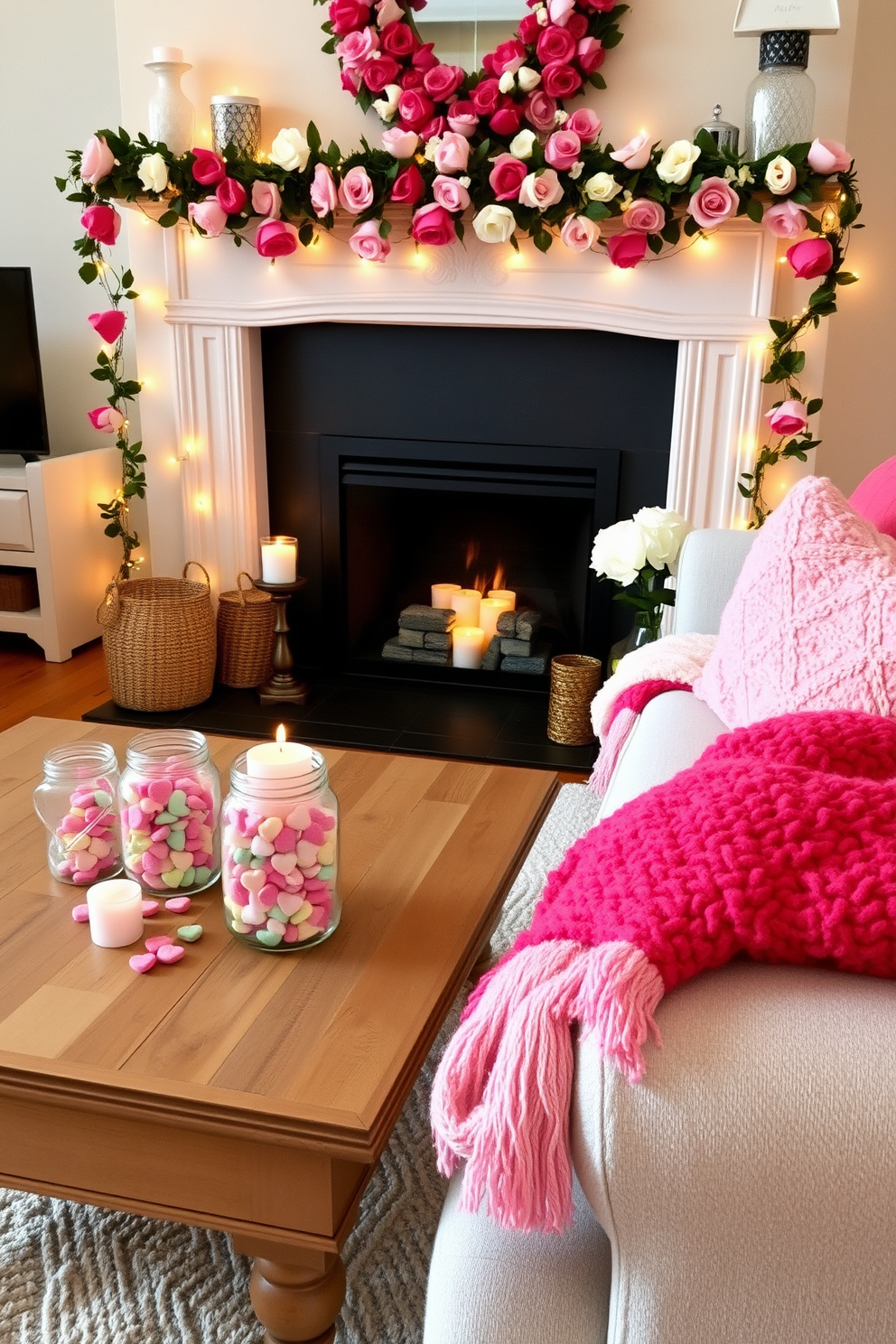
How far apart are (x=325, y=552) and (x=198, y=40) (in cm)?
129

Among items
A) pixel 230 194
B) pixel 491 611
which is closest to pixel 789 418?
pixel 491 611

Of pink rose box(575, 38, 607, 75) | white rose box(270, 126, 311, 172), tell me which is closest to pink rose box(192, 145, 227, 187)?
white rose box(270, 126, 311, 172)

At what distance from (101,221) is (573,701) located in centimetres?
161

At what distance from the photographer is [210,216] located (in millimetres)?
2760

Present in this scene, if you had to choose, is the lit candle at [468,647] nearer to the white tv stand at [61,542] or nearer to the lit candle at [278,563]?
the lit candle at [278,563]

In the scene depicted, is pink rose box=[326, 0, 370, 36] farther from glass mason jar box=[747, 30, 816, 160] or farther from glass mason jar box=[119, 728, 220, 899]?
glass mason jar box=[119, 728, 220, 899]

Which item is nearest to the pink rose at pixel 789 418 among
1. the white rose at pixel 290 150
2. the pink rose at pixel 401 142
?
the pink rose at pixel 401 142

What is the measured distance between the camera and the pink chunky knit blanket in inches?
28.1

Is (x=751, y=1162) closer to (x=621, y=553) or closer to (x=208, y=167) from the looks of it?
(x=621, y=553)

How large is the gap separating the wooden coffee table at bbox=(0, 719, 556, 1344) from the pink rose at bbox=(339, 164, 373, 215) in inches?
73.9

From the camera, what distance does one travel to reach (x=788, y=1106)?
2.19ft

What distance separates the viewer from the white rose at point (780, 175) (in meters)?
2.43

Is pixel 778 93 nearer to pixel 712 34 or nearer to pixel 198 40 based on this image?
pixel 712 34

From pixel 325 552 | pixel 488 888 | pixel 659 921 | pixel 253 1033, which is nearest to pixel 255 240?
pixel 325 552
